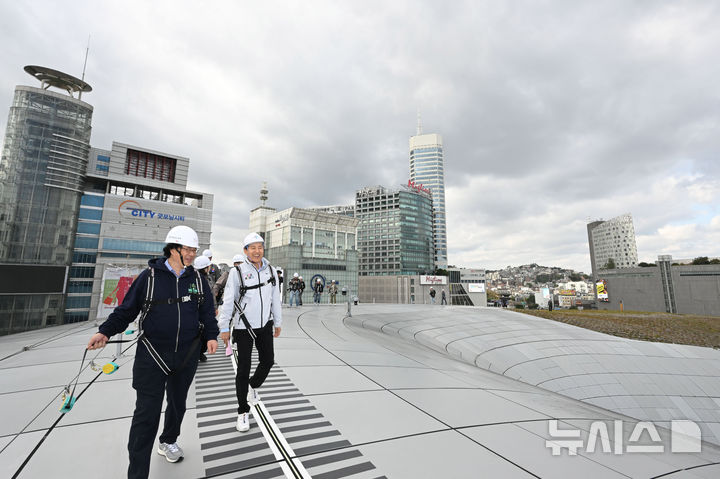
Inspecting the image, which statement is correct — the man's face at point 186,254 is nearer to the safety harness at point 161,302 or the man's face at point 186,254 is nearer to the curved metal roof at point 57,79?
the safety harness at point 161,302

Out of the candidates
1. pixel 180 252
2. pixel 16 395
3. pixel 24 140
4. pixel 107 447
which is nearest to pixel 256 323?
pixel 180 252

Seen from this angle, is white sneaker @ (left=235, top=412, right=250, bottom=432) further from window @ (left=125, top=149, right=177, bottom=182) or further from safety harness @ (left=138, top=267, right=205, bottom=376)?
window @ (left=125, top=149, right=177, bottom=182)

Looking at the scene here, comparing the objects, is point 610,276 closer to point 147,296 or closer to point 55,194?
point 147,296

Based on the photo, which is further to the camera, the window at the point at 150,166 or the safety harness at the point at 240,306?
the window at the point at 150,166

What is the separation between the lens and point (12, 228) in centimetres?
4500

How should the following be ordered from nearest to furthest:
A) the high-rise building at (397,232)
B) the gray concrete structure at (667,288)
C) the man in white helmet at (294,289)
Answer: the man in white helmet at (294,289), the gray concrete structure at (667,288), the high-rise building at (397,232)

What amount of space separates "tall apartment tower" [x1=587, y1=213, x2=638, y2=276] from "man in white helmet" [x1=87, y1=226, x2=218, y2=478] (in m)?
186

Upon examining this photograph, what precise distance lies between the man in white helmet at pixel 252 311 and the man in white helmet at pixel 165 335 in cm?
76

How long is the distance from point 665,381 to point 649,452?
13.2 metres

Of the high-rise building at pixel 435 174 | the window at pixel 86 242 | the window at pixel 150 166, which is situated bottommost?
the window at pixel 86 242

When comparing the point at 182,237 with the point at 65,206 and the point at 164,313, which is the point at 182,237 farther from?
the point at 65,206

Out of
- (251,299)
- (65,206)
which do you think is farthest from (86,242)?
(251,299)

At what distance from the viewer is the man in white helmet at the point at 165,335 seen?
229 centimetres

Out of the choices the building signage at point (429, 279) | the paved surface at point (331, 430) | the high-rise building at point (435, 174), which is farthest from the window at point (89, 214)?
the high-rise building at point (435, 174)
